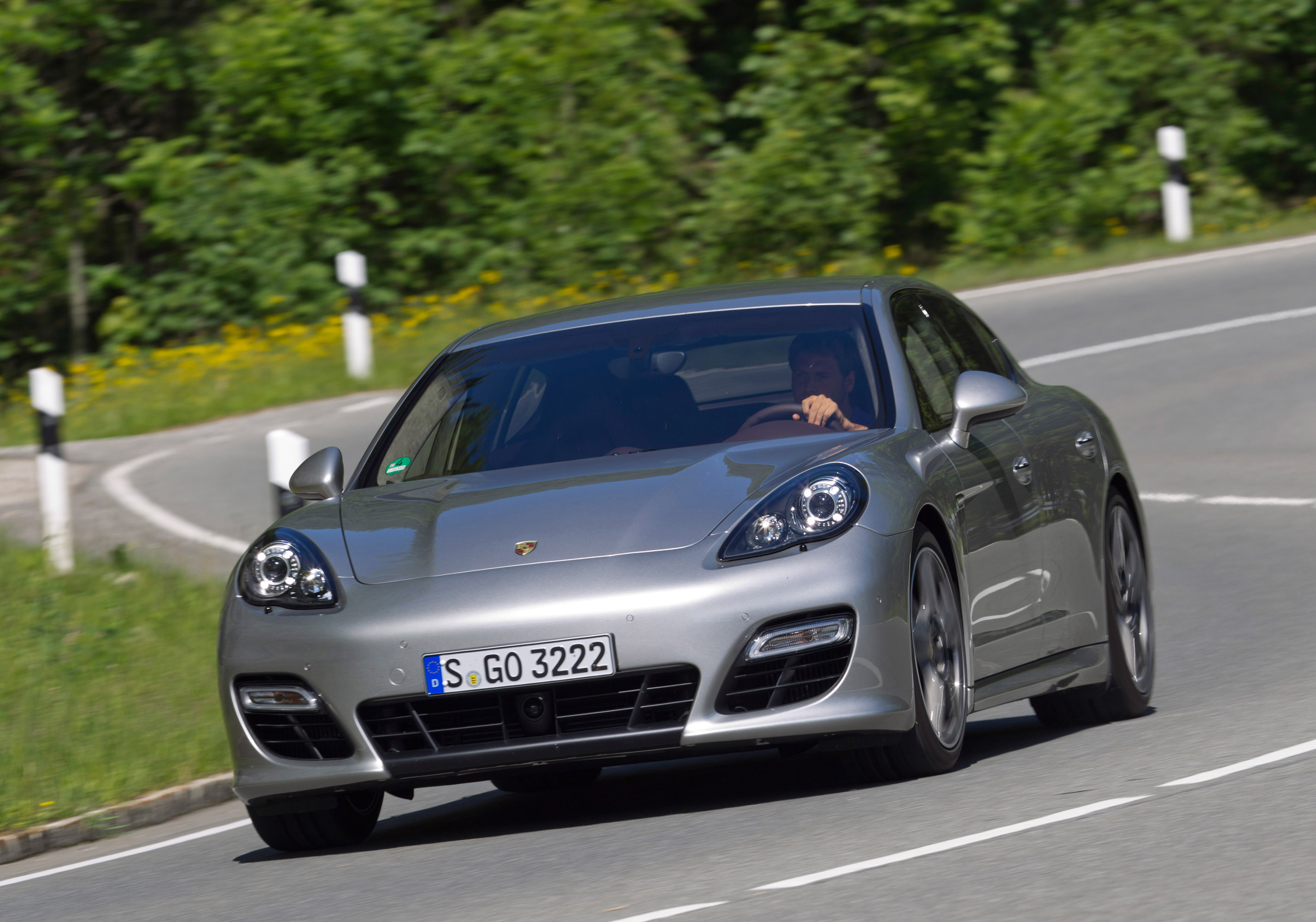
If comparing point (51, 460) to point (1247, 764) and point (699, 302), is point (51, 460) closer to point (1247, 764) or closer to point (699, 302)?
point (699, 302)

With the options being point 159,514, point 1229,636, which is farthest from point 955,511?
point 159,514

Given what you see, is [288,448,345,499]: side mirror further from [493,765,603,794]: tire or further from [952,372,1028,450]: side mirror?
→ [493,765,603,794]: tire

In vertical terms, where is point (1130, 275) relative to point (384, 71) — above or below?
below

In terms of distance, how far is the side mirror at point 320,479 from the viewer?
6.67 m

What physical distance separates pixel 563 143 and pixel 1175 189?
6.35 m

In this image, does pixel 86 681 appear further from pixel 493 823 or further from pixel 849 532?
pixel 849 532

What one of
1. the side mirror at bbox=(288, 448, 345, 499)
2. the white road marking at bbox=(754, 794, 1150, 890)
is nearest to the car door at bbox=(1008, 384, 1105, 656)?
the white road marking at bbox=(754, 794, 1150, 890)

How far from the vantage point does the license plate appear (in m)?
5.60

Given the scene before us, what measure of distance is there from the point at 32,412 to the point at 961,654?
14.4 metres

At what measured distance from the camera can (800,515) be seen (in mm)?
5770

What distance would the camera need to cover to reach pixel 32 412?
62.8 feet

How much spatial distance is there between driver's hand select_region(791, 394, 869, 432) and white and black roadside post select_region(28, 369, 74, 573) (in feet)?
20.7

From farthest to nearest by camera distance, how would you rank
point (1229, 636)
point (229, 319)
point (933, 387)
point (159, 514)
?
point (229, 319) < point (159, 514) < point (1229, 636) < point (933, 387)

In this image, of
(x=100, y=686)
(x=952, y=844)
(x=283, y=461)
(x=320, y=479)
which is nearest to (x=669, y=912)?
(x=952, y=844)
